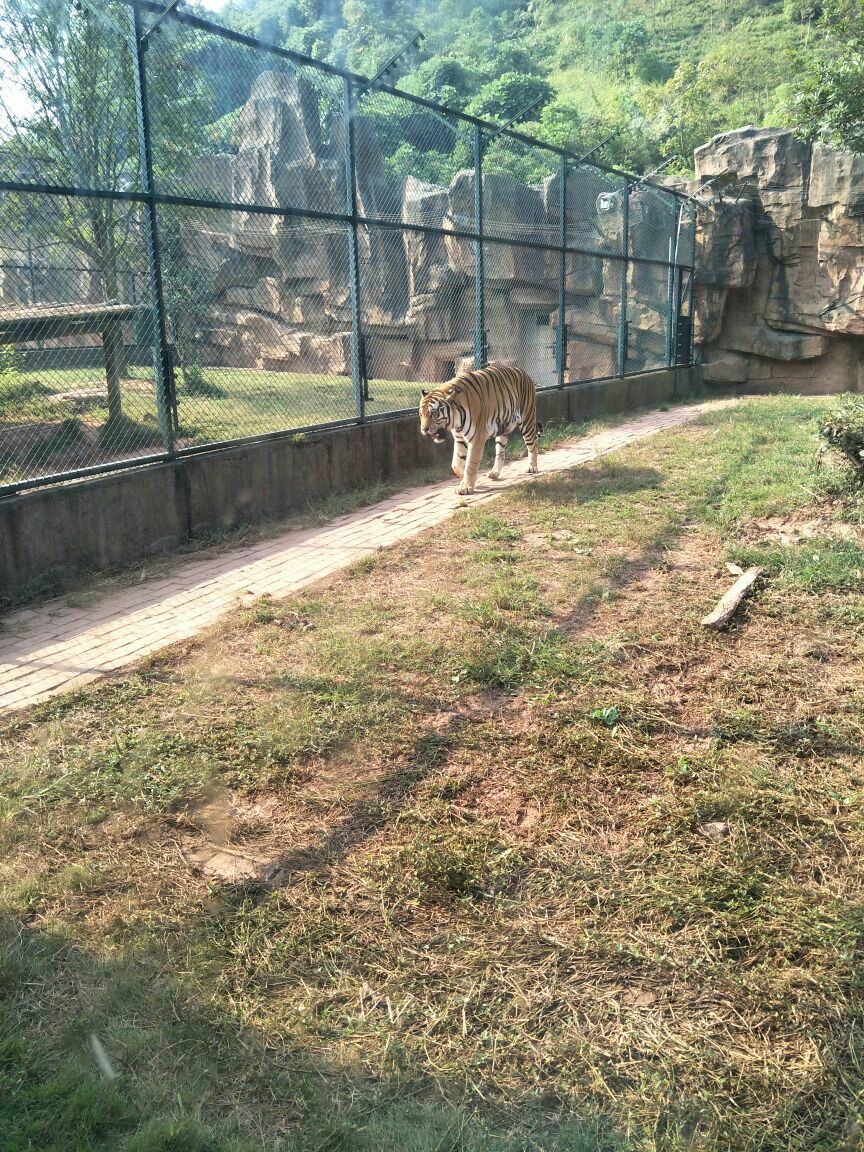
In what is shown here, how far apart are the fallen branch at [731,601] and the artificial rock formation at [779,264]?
47.6ft

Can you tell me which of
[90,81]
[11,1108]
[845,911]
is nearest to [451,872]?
[845,911]

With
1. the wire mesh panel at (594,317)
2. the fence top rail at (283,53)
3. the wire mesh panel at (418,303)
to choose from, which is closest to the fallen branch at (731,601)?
the fence top rail at (283,53)

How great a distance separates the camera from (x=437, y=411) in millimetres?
8094

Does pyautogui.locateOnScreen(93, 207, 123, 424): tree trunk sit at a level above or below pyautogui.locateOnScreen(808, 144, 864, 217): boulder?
below

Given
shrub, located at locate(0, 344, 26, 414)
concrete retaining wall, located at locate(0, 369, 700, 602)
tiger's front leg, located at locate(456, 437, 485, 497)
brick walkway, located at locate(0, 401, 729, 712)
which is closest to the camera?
brick walkway, located at locate(0, 401, 729, 712)

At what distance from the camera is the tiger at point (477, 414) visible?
8141 mm

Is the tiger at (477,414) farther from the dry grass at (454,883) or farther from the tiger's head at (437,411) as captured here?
the dry grass at (454,883)

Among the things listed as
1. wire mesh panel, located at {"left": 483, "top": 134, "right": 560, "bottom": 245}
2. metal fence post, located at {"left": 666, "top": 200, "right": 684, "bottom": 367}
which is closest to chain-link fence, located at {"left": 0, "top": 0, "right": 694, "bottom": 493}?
wire mesh panel, located at {"left": 483, "top": 134, "right": 560, "bottom": 245}

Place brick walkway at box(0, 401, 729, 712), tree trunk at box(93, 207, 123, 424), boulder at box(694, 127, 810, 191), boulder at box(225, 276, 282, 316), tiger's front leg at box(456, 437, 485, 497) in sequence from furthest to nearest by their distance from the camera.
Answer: boulder at box(225, 276, 282, 316) < boulder at box(694, 127, 810, 191) < tiger's front leg at box(456, 437, 485, 497) < tree trunk at box(93, 207, 123, 424) < brick walkway at box(0, 401, 729, 712)

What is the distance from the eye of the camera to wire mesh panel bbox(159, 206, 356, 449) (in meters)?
7.98

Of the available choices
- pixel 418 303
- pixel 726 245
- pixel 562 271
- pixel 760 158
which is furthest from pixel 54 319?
pixel 760 158

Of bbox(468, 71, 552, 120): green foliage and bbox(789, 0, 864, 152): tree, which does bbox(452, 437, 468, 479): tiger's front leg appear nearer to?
bbox(789, 0, 864, 152): tree

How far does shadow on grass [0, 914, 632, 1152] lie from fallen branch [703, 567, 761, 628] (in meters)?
2.95

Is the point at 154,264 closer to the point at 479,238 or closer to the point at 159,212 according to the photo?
the point at 159,212
